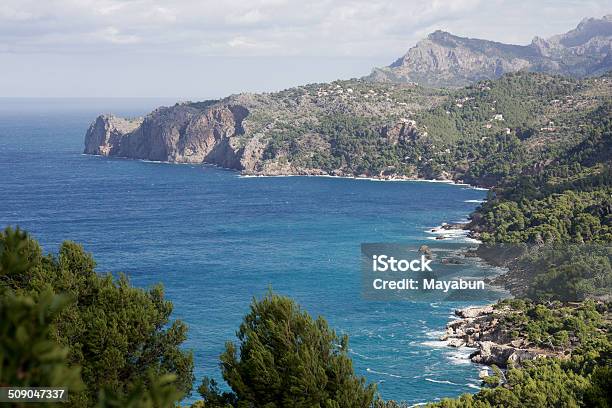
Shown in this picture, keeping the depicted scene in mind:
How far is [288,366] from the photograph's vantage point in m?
16.7

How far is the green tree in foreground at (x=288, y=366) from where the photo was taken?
16188mm

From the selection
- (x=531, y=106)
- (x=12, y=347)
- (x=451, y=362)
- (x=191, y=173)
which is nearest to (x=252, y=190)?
(x=191, y=173)

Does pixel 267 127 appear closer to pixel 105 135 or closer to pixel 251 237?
pixel 105 135

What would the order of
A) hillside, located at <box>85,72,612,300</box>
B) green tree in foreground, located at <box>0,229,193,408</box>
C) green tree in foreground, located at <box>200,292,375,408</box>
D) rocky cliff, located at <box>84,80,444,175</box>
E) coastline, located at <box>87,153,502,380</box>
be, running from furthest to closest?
rocky cliff, located at <box>84,80,444,175</box>
hillside, located at <box>85,72,612,300</box>
coastline, located at <box>87,153,502,380</box>
green tree in foreground, located at <box>0,229,193,408</box>
green tree in foreground, located at <box>200,292,375,408</box>

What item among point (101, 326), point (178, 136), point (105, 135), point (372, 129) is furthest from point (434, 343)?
point (105, 135)

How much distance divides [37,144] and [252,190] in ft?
323

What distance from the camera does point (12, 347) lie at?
5.85 meters

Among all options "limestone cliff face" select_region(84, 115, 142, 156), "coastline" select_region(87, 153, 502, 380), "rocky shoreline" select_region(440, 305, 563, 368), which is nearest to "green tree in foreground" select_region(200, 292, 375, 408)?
"rocky shoreline" select_region(440, 305, 563, 368)

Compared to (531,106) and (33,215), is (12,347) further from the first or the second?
(531,106)

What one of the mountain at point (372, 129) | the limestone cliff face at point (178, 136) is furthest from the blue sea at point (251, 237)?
the limestone cliff face at point (178, 136)

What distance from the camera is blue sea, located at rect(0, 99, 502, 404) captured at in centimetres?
5075

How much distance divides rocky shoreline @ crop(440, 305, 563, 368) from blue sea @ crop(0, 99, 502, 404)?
126 cm

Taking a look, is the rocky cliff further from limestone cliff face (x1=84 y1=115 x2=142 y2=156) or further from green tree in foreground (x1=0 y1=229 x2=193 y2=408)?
green tree in foreground (x1=0 y1=229 x2=193 y2=408)

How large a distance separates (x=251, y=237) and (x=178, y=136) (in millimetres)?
88651
